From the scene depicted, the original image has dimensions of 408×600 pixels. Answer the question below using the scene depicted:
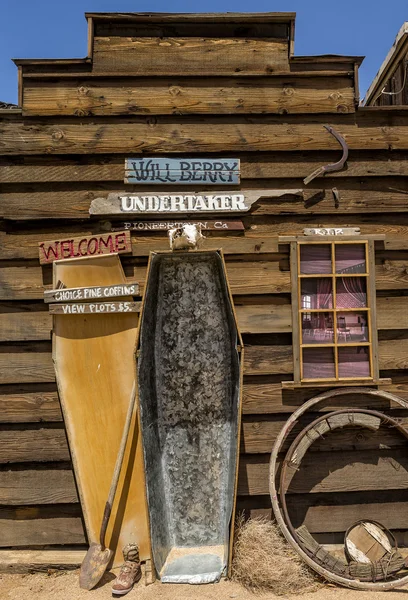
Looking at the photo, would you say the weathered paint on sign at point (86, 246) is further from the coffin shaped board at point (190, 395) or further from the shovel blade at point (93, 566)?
the shovel blade at point (93, 566)

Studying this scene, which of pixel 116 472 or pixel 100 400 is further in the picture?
pixel 100 400

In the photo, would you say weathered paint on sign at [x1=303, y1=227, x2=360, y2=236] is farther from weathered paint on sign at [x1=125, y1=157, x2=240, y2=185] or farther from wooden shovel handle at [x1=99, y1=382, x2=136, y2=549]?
wooden shovel handle at [x1=99, y1=382, x2=136, y2=549]

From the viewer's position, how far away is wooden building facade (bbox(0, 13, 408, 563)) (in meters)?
3.74

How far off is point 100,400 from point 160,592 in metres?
1.36

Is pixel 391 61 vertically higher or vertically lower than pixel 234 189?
higher

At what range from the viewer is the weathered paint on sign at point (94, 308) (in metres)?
3.69

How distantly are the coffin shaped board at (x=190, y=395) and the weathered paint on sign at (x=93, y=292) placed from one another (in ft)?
0.47

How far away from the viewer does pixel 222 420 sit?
3.87 m

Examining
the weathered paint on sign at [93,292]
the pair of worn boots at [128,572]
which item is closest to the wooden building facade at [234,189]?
the weathered paint on sign at [93,292]

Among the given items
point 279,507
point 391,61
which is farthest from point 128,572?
point 391,61

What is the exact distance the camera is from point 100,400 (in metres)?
3.73

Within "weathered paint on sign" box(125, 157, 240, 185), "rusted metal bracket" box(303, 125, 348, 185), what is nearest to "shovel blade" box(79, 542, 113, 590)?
"weathered paint on sign" box(125, 157, 240, 185)

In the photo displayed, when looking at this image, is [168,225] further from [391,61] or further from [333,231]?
[391,61]

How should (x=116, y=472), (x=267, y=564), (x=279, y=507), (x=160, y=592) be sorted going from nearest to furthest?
(x=160, y=592) < (x=267, y=564) < (x=116, y=472) < (x=279, y=507)
